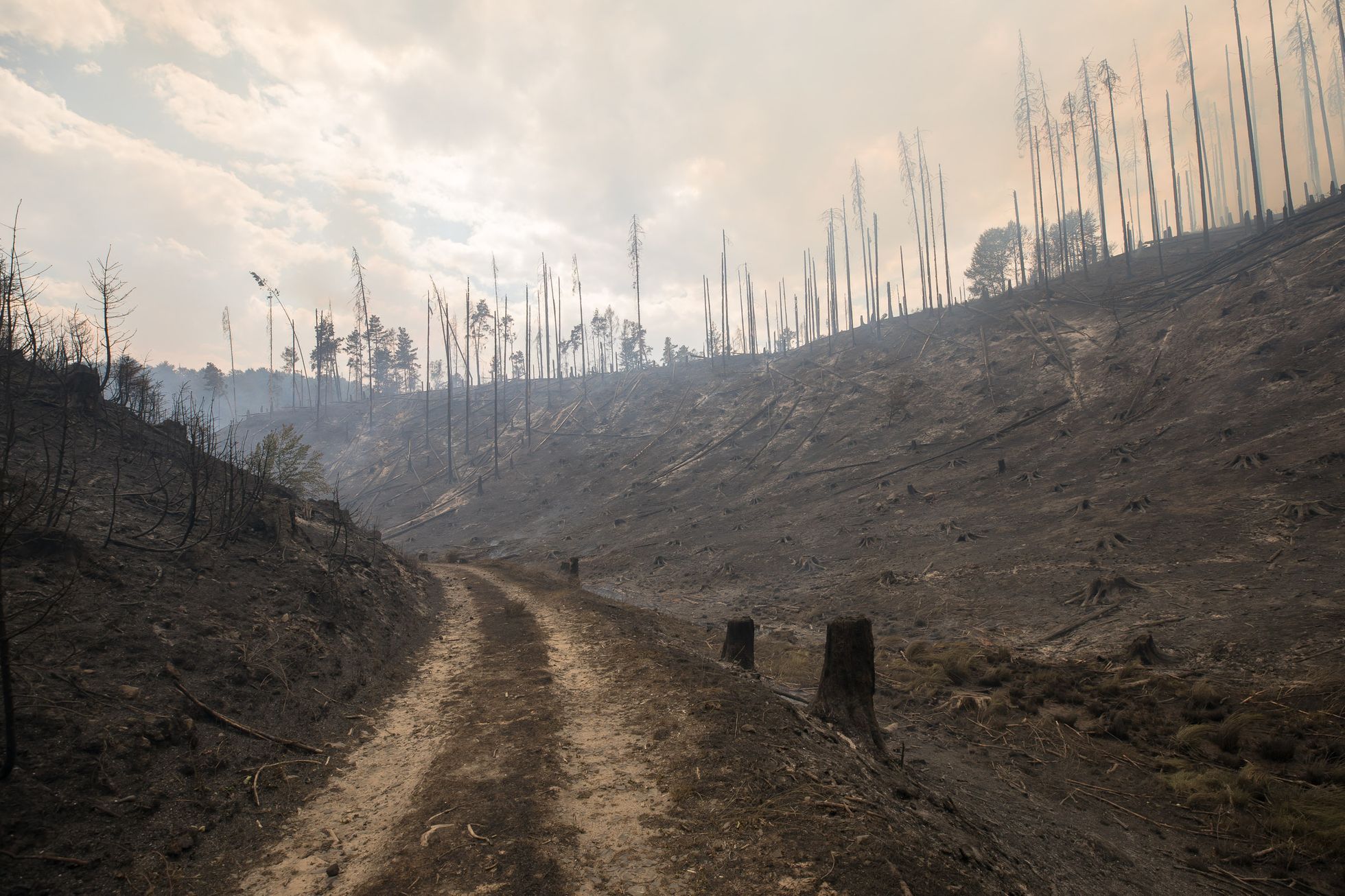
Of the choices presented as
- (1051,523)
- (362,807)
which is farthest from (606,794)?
(1051,523)

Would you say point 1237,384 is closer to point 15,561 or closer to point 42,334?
point 15,561

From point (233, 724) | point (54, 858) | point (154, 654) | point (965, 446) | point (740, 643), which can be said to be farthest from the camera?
point (965, 446)

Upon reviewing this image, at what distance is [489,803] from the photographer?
5.55 metres

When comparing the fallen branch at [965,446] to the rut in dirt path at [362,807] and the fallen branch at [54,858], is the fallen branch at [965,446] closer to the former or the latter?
the rut in dirt path at [362,807]

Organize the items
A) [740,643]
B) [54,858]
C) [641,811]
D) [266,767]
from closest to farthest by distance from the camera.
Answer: [54,858] → [641,811] → [266,767] → [740,643]

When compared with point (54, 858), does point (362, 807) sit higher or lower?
lower

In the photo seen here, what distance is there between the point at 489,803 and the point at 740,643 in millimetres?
7104

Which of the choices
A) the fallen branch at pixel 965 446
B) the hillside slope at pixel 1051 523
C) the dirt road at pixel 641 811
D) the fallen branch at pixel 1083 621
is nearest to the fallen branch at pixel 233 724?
the dirt road at pixel 641 811

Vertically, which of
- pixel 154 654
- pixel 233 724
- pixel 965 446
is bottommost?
pixel 233 724

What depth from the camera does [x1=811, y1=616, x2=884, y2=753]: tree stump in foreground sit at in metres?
8.17

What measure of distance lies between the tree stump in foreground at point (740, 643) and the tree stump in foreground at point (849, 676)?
10.7 feet

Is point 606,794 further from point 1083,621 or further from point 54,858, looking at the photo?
point 1083,621

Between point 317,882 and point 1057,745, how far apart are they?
1052 cm

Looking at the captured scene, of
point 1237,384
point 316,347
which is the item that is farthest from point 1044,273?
point 316,347
